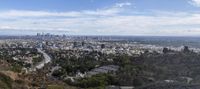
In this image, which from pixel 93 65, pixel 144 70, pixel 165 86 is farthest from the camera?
pixel 93 65

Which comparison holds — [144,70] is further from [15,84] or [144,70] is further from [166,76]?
[15,84]

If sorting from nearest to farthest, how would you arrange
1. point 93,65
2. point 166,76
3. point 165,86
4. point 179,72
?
point 165,86 → point 166,76 → point 179,72 → point 93,65

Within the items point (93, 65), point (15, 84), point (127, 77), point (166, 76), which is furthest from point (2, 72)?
point (93, 65)

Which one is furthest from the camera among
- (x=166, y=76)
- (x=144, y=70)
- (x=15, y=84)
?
(x=144, y=70)

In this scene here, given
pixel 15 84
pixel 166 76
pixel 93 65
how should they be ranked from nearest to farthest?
pixel 15 84
pixel 166 76
pixel 93 65

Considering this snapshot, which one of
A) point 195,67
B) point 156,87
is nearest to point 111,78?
point 195,67

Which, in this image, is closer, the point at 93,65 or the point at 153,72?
the point at 153,72

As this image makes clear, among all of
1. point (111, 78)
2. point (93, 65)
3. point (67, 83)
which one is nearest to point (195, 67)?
point (111, 78)

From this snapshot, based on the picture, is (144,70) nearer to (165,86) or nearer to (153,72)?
(153,72)

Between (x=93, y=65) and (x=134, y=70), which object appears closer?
(x=134, y=70)
